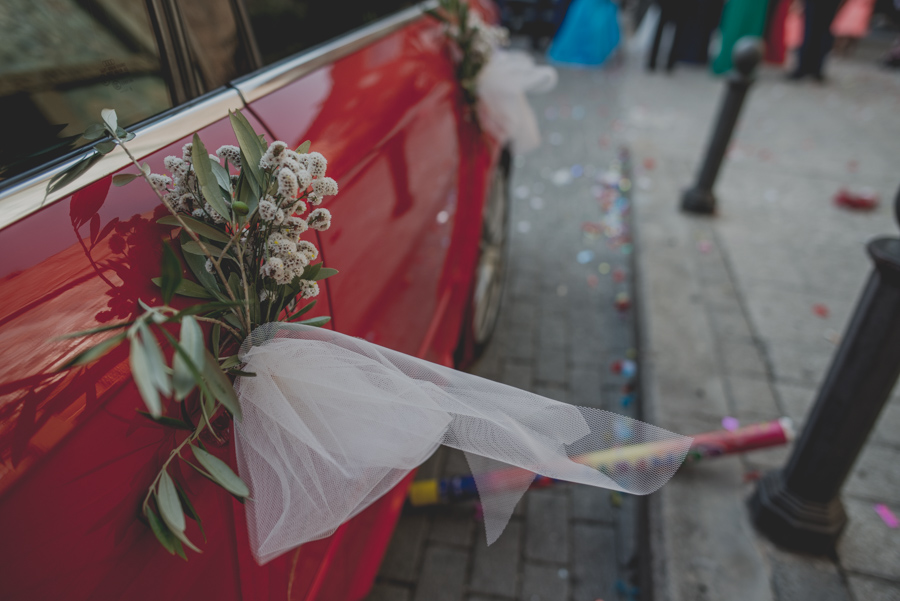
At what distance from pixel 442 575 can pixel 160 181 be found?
5.82ft

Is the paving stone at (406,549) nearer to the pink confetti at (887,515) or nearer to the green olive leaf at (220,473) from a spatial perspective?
the green olive leaf at (220,473)

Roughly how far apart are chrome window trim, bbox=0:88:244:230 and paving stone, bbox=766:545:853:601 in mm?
2285

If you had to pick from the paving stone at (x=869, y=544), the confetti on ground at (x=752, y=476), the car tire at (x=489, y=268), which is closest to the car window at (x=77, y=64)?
the car tire at (x=489, y=268)

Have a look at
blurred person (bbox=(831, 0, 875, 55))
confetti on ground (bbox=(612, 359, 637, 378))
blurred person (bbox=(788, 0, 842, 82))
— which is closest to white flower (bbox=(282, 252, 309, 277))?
confetti on ground (bbox=(612, 359, 637, 378))

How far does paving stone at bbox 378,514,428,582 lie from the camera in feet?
6.91

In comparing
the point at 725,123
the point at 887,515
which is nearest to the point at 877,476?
the point at 887,515

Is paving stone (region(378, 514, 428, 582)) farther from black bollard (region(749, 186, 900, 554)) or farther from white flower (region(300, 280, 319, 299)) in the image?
white flower (region(300, 280, 319, 299))

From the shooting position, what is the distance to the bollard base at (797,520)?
202 cm

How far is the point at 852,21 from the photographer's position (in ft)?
28.2

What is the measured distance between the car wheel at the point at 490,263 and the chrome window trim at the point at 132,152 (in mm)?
1550

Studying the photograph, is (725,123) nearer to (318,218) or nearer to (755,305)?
(755,305)

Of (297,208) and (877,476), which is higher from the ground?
(297,208)

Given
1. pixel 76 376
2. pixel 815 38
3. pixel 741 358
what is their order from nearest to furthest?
pixel 76 376, pixel 741 358, pixel 815 38

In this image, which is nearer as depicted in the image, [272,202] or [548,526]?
[272,202]
